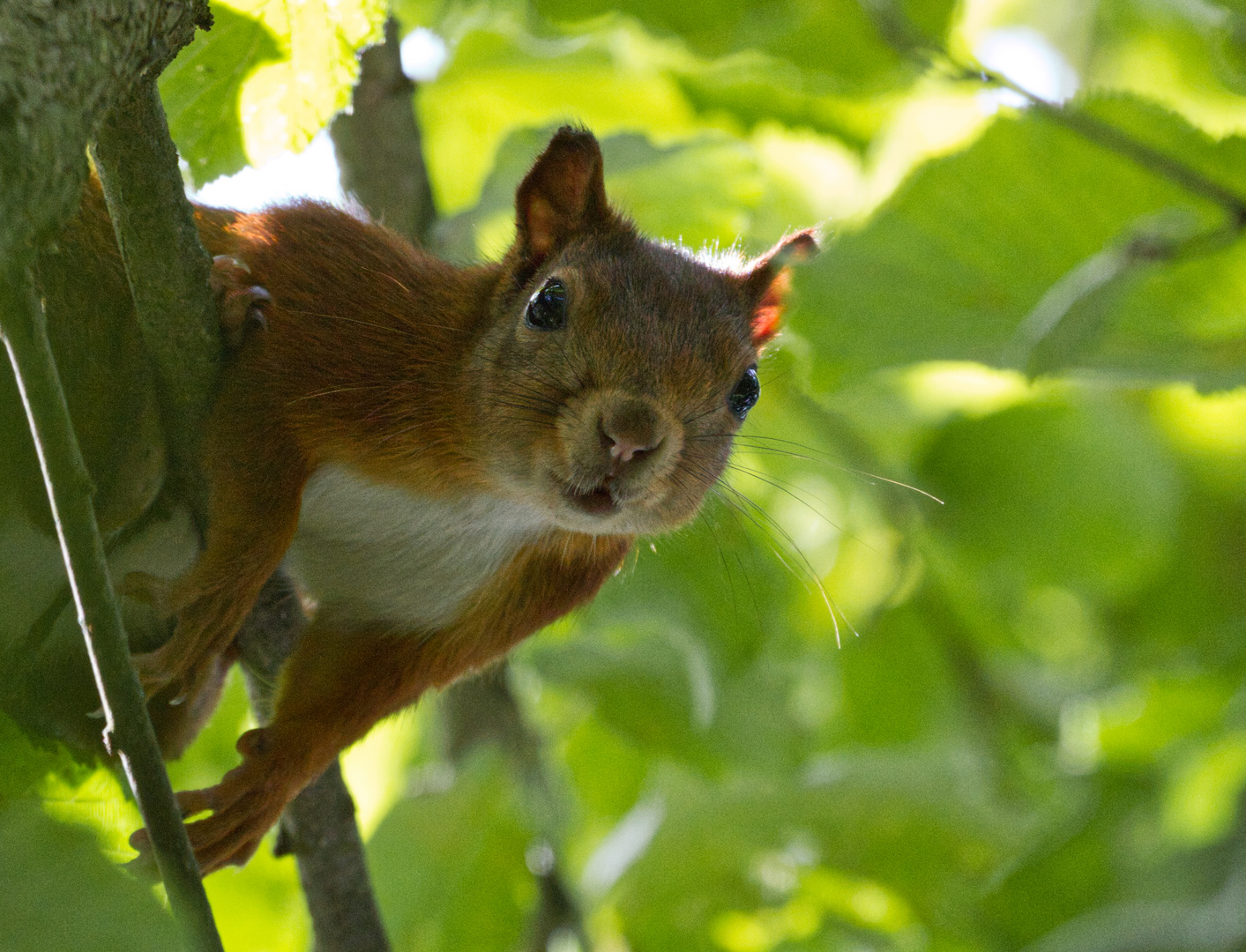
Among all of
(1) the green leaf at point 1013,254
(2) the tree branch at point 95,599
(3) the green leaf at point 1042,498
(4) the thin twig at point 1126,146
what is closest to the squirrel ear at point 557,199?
(1) the green leaf at point 1013,254

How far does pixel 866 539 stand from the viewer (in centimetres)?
392

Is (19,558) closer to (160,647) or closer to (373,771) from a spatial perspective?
(160,647)

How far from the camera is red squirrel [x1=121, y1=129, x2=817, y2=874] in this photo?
83.4 inches

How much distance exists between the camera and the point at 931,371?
373cm

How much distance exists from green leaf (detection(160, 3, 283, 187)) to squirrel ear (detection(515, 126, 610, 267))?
3.26 ft

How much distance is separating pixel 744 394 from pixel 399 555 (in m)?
0.71

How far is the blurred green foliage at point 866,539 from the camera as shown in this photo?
226 centimetres

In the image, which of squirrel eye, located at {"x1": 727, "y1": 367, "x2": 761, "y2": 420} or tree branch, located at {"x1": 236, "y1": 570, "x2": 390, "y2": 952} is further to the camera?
squirrel eye, located at {"x1": 727, "y1": 367, "x2": 761, "y2": 420}

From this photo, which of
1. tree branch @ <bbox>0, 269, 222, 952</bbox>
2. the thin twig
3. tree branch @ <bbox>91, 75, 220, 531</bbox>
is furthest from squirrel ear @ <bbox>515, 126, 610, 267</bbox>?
tree branch @ <bbox>0, 269, 222, 952</bbox>

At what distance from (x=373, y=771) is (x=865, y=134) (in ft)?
7.14

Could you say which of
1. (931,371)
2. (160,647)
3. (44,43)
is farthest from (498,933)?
(44,43)

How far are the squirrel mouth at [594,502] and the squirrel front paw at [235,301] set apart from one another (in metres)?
0.56

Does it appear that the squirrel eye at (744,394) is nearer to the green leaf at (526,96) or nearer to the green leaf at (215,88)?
the green leaf at (526,96)

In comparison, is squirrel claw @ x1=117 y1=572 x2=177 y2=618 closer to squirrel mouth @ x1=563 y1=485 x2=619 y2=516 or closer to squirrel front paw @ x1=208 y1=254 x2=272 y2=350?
squirrel front paw @ x1=208 y1=254 x2=272 y2=350
